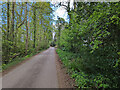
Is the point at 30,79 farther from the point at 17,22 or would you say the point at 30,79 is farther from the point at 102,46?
the point at 17,22

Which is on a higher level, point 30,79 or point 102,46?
point 102,46

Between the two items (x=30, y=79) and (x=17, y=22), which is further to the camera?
(x=17, y=22)

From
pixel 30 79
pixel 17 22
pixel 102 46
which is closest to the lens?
pixel 102 46

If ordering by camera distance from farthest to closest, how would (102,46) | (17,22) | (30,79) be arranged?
1. (17,22)
2. (30,79)
3. (102,46)

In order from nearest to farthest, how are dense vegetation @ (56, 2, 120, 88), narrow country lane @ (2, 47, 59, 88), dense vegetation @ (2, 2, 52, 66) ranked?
1. dense vegetation @ (56, 2, 120, 88)
2. narrow country lane @ (2, 47, 59, 88)
3. dense vegetation @ (2, 2, 52, 66)

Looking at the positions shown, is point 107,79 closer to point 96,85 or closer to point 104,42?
point 96,85

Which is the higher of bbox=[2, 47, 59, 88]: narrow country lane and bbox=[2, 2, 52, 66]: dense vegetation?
bbox=[2, 2, 52, 66]: dense vegetation

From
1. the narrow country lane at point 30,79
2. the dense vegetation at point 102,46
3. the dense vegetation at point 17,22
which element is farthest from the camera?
the dense vegetation at point 17,22

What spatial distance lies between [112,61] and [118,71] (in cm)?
59

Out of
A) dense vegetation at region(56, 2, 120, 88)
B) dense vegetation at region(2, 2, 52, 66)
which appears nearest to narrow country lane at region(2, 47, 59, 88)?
dense vegetation at region(56, 2, 120, 88)

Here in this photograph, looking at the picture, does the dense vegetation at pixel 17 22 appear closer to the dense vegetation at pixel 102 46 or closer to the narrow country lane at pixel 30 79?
the narrow country lane at pixel 30 79

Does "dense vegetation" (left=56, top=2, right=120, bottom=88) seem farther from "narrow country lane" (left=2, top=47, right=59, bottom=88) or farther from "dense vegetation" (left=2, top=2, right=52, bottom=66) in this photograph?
"dense vegetation" (left=2, top=2, right=52, bottom=66)

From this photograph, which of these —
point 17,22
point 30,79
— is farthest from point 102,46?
point 17,22

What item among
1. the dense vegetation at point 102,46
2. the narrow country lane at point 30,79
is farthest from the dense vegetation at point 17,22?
the dense vegetation at point 102,46
